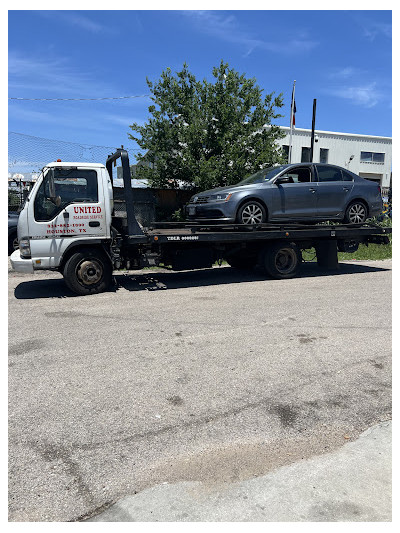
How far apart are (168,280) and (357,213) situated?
499cm

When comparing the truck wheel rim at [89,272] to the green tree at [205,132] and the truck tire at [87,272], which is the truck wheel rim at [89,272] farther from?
the green tree at [205,132]

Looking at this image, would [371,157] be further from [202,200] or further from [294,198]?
[202,200]

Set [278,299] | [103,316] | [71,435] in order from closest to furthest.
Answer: [71,435], [103,316], [278,299]

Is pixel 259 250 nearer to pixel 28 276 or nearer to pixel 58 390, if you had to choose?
pixel 28 276

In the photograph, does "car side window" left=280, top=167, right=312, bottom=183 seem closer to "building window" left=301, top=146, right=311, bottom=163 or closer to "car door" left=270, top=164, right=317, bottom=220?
"car door" left=270, top=164, right=317, bottom=220

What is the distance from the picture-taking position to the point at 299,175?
9.66 metres

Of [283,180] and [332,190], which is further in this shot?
[332,190]

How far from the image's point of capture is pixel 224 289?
8.66 m

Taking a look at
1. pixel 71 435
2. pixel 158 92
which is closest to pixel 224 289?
pixel 71 435

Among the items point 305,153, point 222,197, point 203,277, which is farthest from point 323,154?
point 222,197

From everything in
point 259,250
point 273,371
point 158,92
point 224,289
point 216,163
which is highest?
point 158,92

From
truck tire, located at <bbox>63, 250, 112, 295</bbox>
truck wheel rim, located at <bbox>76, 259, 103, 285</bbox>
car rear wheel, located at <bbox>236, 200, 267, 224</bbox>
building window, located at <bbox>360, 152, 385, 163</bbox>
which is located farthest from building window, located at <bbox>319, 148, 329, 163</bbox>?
truck wheel rim, located at <bbox>76, 259, 103, 285</bbox>

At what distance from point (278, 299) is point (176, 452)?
499 cm

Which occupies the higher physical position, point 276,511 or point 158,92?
point 158,92
